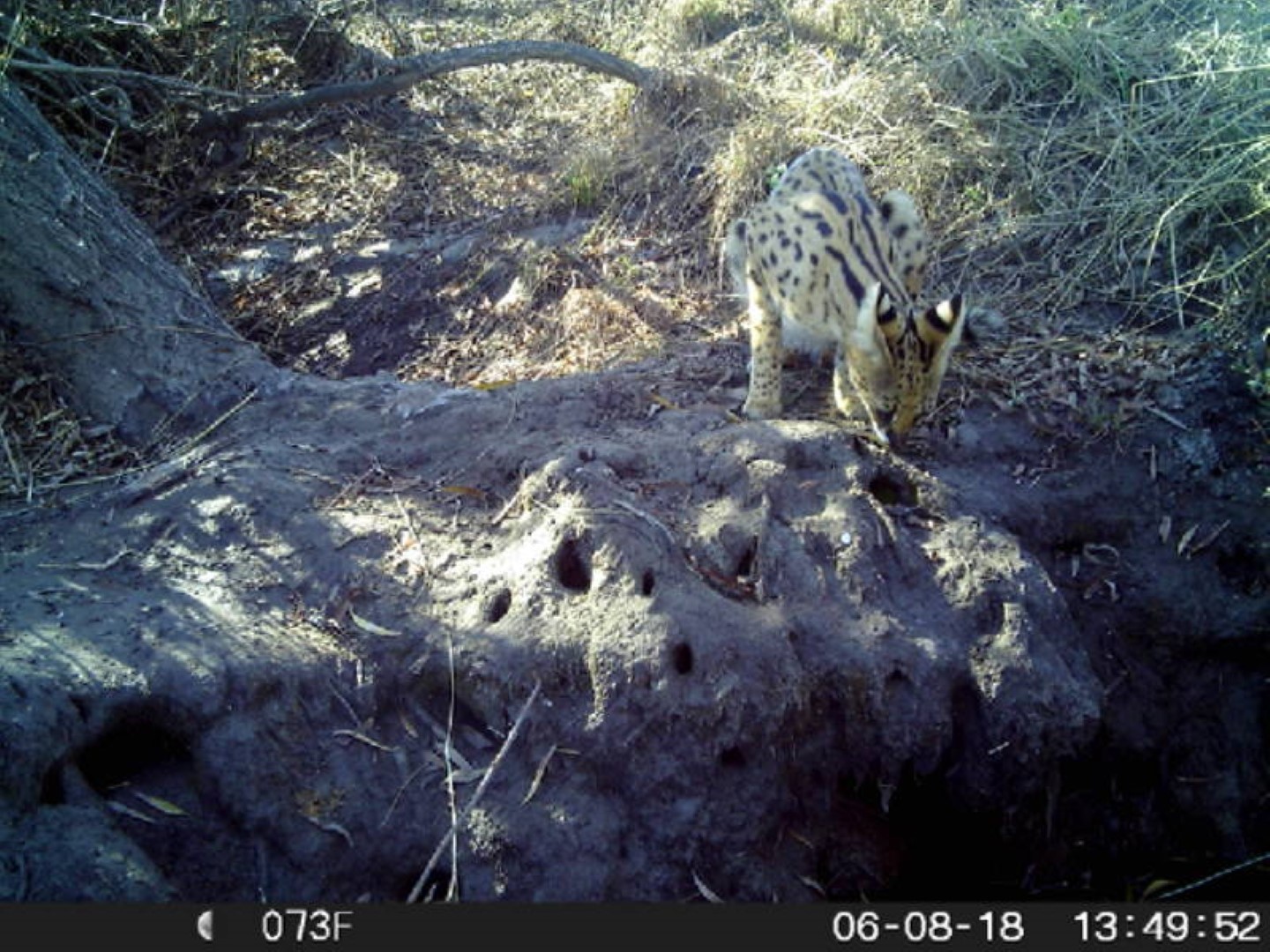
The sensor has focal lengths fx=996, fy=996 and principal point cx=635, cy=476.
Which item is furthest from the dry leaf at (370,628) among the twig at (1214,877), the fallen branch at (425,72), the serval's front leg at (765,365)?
the fallen branch at (425,72)

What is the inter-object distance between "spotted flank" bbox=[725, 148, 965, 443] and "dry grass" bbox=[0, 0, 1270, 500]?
2.27 ft

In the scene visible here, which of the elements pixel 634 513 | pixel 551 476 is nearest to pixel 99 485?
pixel 551 476

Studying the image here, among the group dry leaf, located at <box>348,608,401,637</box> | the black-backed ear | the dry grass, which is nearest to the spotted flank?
the black-backed ear

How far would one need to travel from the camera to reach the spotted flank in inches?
179

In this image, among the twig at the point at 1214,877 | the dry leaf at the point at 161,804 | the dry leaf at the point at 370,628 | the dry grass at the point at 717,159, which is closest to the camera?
the dry leaf at the point at 161,804

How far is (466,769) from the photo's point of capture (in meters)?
3.68

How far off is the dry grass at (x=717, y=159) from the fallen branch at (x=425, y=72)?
25cm

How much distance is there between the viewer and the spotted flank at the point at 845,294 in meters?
4.54

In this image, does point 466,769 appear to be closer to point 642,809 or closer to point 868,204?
point 642,809

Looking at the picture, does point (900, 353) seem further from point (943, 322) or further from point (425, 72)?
point (425, 72)

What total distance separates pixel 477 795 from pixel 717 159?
17.2 feet

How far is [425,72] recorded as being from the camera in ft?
26.4

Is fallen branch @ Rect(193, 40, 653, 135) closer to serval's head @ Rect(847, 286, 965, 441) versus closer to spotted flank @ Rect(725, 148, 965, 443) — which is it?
spotted flank @ Rect(725, 148, 965, 443)

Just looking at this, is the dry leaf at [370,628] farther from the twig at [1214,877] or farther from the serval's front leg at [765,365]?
the twig at [1214,877]
